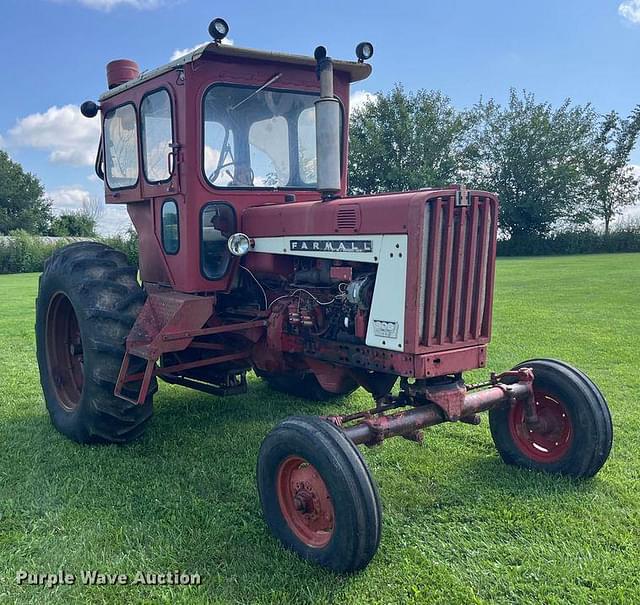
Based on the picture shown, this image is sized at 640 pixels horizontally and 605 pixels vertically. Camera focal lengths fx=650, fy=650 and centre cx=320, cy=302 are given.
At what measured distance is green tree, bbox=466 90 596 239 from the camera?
40.5 metres

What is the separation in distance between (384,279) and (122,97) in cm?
276

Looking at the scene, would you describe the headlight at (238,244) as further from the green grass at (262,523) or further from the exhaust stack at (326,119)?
the green grass at (262,523)

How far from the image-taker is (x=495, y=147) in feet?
144

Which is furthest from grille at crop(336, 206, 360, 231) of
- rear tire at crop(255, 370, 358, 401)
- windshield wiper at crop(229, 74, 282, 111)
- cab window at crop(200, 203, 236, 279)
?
rear tire at crop(255, 370, 358, 401)

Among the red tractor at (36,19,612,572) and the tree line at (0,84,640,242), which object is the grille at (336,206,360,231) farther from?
the tree line at (0,84,640,242)

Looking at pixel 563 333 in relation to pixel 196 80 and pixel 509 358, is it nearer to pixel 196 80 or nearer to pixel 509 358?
pixel 509 358

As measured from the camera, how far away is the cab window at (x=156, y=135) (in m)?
4.52

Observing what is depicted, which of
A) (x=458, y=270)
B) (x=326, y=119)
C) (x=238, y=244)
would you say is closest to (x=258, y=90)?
(x=326, y=119)

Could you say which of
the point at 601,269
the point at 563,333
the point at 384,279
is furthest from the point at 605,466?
the point at 601,269

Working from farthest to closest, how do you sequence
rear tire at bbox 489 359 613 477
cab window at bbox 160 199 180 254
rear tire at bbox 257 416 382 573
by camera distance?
cab window at bbox 160 199 180 254 → rear tire at bbox 489 359 613 477 → rear tire at bbox 257 416 382 573

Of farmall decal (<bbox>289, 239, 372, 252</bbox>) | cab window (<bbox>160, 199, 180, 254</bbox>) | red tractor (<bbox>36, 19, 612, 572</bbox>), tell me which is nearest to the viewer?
red tractor (<bbox>36, 19, 612, 572</bbox>)

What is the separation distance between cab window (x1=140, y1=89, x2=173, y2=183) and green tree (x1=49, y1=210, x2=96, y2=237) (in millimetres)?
41098

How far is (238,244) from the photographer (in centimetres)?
437

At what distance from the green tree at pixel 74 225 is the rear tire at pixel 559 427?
4268cm
